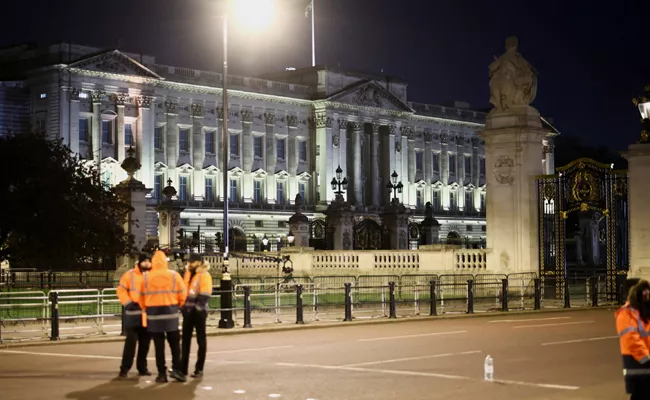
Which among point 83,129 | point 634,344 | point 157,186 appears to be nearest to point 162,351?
point 634,344

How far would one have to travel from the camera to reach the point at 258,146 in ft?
384

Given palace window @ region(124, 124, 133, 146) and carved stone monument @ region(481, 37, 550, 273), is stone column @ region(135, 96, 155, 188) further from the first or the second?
carved stone monument @ region(481, 37, 550, 273)

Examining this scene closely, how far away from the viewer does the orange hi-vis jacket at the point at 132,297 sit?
18219 mm

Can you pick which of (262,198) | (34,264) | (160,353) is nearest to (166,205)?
(34,264)

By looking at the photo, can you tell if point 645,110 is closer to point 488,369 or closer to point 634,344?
point 488,369

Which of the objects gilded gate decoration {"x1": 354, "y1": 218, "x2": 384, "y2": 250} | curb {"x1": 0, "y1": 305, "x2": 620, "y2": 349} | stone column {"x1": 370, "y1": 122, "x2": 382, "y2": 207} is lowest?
curb {"x1": 0, "y1": 305, "x2": 620, "y2": 349}

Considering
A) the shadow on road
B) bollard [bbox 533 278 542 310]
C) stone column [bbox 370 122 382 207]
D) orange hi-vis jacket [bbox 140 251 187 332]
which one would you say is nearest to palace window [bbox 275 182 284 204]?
stone column [bbox 370 122 382 207]

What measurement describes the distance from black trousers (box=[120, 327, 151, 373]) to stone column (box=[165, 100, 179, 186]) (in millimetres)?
89437

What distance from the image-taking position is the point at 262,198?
381ft

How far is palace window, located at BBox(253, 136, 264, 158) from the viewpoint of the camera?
116562mm

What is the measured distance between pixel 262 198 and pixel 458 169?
31.3 m

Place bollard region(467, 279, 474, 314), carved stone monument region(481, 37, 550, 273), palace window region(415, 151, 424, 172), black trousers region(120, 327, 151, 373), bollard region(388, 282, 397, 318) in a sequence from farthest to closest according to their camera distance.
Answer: palace window region(415, 151, 424, 172) → carved stone monument region(481, 37, 550, 273) → bollard region(467, 279, 474, 314) → bollard region(388, 282, 397, 318) → black trousers region(120, 327, 151, 373)

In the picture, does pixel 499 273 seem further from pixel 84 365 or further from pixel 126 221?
pixel 84 365

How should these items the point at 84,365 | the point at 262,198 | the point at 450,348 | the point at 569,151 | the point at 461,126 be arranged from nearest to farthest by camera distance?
the point at 84,365 → the point at 450,348 → the point at 262,198 → the point at 461,126 → the point at 569,151
